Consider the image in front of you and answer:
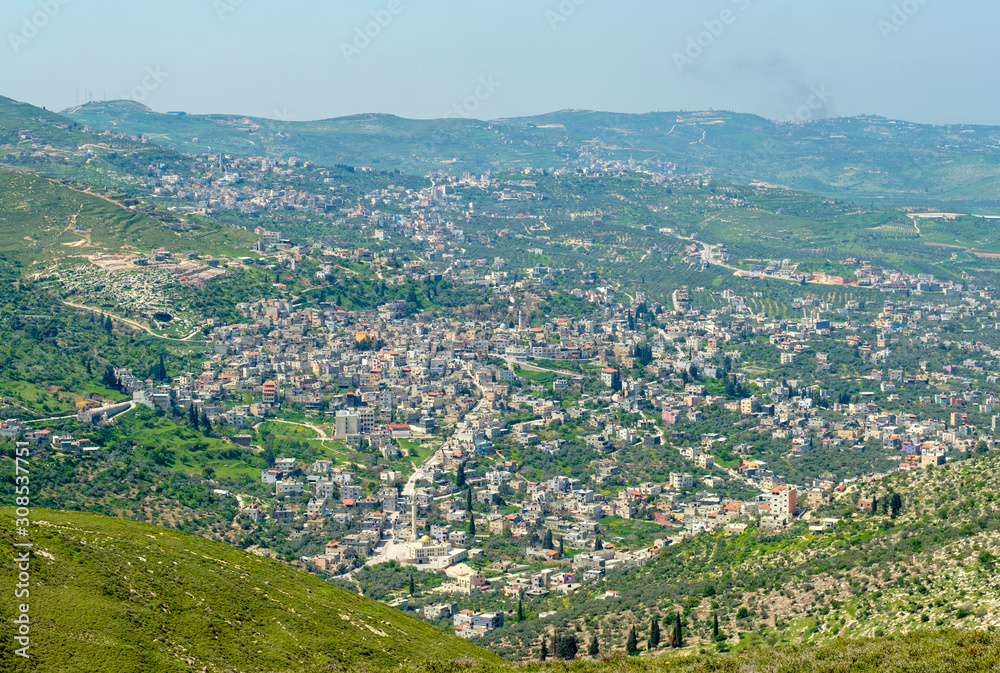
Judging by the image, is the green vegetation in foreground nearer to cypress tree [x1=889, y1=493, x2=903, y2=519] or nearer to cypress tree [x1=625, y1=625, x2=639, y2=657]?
cypress tree [x1=625, y1=625, x2=639, y2=657]

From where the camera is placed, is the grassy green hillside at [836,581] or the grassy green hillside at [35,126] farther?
the grassy green hillside at [35,126]

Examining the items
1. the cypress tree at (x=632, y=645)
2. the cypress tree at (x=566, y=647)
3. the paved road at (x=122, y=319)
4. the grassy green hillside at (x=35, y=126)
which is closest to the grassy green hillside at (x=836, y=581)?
the cypress tree at (x=566, y=647)

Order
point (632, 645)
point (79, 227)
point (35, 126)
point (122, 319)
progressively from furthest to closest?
point (35, 126)
point (79, 227)
point (122, 319)
point (632, 645)

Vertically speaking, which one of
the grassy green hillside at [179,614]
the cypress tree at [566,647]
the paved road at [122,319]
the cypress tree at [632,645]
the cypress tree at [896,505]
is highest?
the grassy green hillside at [179,614]

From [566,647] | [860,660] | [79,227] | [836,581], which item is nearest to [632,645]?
[566,647]

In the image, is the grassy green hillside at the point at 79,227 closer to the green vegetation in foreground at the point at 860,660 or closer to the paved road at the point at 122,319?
the paved road at the point at 122,319

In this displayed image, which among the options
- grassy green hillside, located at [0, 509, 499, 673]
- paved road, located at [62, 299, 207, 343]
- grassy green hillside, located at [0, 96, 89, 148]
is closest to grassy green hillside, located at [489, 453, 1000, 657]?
grassy green hillside, located at [0, 509, 499, 673]

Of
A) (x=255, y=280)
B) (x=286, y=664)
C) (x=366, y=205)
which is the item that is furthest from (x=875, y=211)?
(x=286, y=664)

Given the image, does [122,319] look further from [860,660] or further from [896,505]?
[860,660]

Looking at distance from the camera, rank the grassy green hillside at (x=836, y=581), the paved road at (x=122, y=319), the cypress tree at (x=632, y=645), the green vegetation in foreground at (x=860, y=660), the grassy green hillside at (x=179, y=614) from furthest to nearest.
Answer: the paved road at (x=122, y=319), the cypress tree at (x=632, y=645), the grassy green hillside at (x=836, y=581), the grassy green hillside at (x=179, y=614), the green vegetation in foreground at (x=860, y=660)
